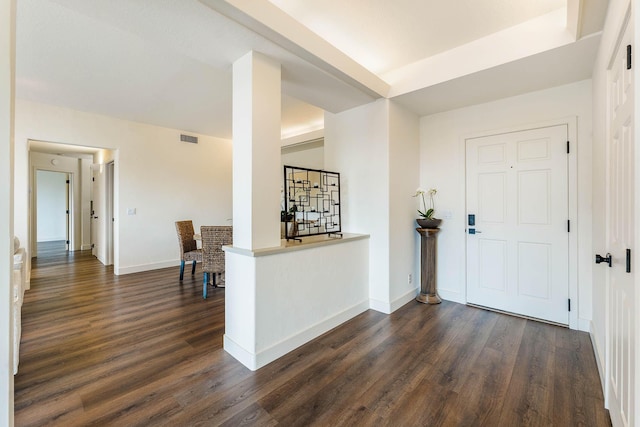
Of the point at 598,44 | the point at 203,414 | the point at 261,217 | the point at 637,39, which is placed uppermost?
the point at 598,44

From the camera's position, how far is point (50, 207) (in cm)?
892

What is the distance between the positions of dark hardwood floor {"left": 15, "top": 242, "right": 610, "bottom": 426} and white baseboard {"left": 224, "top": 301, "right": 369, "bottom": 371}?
57mm

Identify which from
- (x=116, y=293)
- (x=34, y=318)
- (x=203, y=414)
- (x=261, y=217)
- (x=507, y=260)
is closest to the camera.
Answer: (x=203, y=414)

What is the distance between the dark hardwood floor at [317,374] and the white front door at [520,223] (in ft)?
0.93

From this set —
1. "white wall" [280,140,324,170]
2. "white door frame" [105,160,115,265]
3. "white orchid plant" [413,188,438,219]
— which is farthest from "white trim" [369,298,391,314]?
"white door frame" [105,160,115,265]

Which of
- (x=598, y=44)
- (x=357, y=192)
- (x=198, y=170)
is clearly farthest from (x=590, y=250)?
(x=198, y=170)

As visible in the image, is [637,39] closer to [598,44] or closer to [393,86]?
[598,44]

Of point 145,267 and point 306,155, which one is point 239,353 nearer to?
point 145,267

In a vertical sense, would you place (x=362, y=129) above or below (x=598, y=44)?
below

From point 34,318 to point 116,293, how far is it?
91 cm

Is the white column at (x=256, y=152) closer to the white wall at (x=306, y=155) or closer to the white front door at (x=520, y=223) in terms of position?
the white front door at (x=520, y=223)

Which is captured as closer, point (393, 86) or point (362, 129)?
point (393, 86)

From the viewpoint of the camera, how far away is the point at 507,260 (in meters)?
3.20

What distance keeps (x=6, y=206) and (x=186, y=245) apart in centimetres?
373
